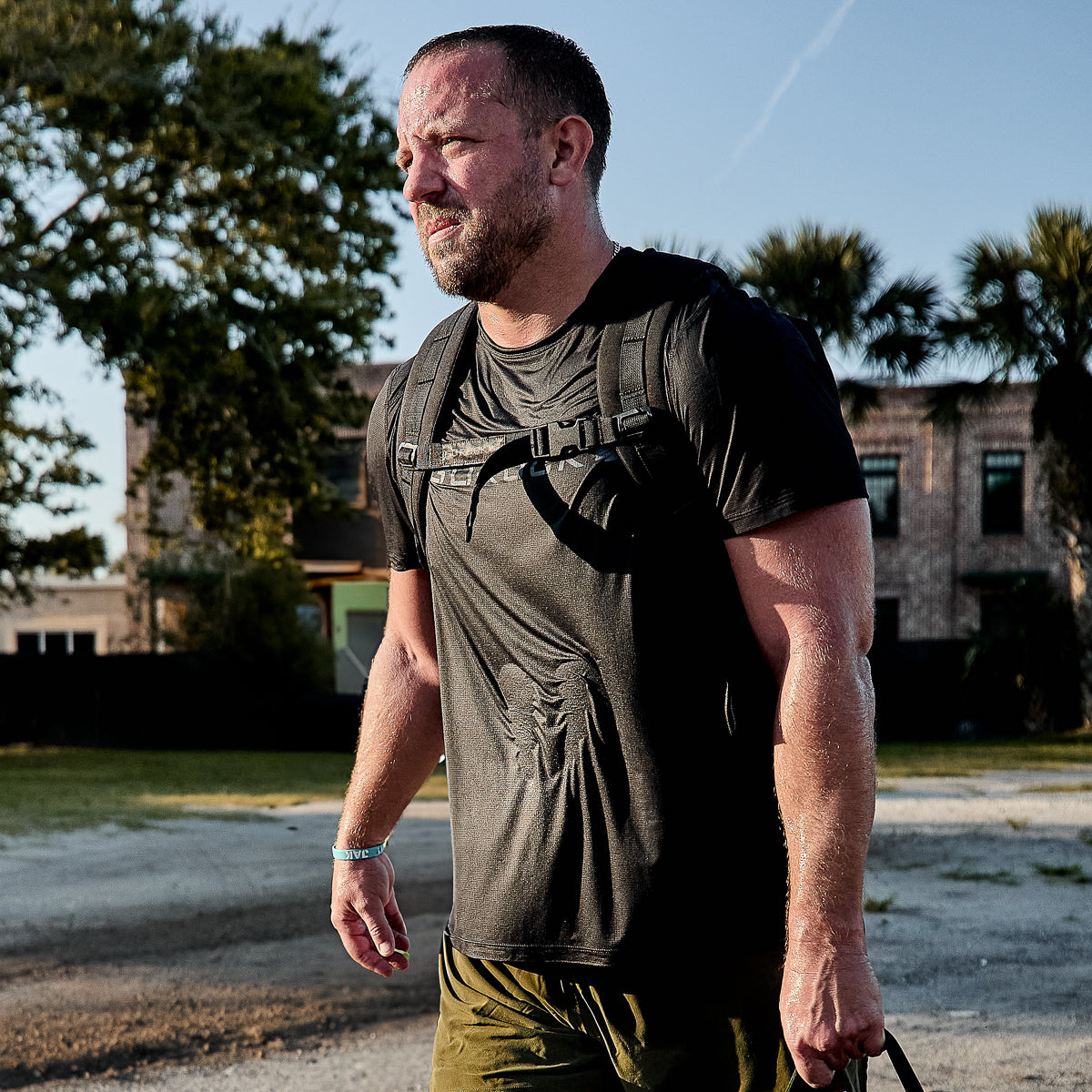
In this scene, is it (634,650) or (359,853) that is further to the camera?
(359,853)

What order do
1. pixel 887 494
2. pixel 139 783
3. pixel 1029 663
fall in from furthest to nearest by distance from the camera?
1. pixel 887 494
2. pixel 1029 663
3. pixel 139 783

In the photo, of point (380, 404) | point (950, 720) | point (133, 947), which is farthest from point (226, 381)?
point (380, 404)

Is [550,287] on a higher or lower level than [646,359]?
higher

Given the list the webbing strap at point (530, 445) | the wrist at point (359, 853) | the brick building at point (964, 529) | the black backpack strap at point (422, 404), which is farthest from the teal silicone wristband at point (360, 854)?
the brick building at point (964, 529)

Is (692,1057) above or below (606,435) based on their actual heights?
below

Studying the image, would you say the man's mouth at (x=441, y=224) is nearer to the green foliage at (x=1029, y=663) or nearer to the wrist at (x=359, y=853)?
the wrist at (x=359, y=853)

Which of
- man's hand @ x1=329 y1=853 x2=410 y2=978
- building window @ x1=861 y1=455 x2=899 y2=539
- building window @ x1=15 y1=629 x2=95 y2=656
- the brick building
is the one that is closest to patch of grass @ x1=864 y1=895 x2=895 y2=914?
man's hand @ x1=329 y1=853 x2=410 y2=978

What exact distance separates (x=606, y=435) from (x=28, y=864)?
8.05 meters

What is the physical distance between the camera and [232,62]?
15992 millimetres

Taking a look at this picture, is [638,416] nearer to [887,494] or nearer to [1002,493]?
[887,494]

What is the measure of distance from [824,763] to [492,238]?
0.88 meters

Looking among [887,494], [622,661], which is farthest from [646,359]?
[887,494]

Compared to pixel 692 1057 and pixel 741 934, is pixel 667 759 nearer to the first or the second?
pixel 741 934

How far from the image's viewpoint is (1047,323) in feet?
67.5
